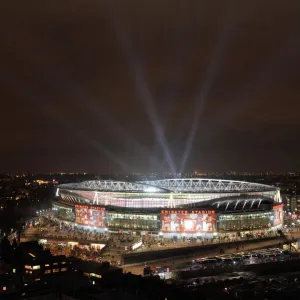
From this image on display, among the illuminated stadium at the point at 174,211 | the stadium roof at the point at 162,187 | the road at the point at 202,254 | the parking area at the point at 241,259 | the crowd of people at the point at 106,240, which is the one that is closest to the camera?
the parking area at the point at 241,259

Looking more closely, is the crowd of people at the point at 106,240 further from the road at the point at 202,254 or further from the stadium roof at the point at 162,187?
the stadium roof at the point at 162,187

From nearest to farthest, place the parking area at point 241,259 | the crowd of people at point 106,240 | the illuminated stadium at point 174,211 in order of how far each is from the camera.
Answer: the parking area at point 241,259, the crowd of people at point 106,240, the illuminated stadium at point 174,211

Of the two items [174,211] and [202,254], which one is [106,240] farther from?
[202,254]

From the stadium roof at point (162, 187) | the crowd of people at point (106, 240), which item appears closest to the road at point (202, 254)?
the crowd of people at point (106, 240)

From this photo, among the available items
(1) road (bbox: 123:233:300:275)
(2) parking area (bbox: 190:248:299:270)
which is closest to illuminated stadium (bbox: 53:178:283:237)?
(1) road (bbox: 123:233:300:275)

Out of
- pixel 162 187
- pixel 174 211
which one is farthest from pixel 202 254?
pixel 162 187

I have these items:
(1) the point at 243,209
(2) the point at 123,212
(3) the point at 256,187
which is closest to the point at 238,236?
(1) the point at 243,209

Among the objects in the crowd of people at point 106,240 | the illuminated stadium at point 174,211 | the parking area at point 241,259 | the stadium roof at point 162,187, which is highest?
the stadium roof at point 162,187

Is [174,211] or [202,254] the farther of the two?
[174,211]
